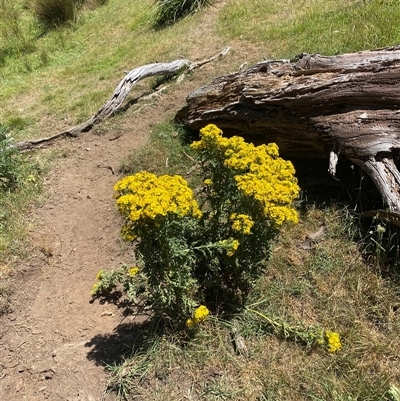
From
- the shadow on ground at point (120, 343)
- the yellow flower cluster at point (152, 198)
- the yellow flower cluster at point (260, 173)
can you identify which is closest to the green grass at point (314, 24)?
the yellow flower cluster at point (260, 173)

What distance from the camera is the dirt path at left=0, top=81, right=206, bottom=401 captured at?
3152 millimetres

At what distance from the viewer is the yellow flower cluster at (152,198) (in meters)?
2.35

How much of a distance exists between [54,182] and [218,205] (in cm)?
307

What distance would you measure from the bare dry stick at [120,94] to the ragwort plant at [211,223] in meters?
3.77

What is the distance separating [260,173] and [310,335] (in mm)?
1060

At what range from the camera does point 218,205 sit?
2.90 meters

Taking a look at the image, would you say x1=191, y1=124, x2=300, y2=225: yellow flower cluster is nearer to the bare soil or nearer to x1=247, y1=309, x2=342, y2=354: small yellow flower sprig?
x1=247, y1=309, x2=342, y2=354: small yellow flower sprig

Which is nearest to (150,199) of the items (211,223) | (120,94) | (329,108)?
(211,223)

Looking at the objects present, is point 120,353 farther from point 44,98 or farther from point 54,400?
point 44,98

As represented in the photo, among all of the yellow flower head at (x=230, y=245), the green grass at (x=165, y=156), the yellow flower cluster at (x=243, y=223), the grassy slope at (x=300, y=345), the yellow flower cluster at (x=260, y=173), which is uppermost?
the yellow flower cluster at (x=260, y=173)

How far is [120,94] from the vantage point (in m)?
6.54

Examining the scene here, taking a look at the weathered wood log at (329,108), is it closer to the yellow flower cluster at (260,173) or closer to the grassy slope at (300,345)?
the grassy slope at (300,345)

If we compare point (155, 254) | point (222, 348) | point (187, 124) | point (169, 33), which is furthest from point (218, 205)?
point (169, 33)

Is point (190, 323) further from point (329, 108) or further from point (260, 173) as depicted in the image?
point (329, 108)
